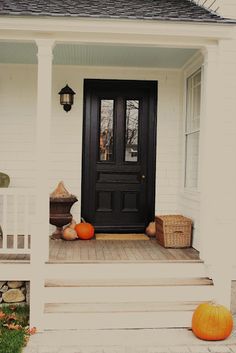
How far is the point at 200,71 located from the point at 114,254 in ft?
8.77

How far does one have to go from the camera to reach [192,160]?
673cm

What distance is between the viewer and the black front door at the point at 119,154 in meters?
7.24

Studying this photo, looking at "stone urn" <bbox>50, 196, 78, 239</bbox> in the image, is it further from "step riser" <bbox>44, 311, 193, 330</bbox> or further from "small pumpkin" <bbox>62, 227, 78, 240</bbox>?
"step riser" <bbox>44, 311, 193, 330</bbox>

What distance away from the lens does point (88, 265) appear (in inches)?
207

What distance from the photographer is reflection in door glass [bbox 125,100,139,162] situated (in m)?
7.33

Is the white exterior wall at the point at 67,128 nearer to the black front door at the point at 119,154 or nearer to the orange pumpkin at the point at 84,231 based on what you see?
the black front door at the point at 119,154

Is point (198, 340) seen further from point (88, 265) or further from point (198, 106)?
point (198, 106)

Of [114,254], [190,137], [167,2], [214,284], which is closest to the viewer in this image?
[214,284]

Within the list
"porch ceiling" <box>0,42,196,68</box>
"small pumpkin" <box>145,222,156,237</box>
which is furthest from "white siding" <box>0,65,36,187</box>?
"small pumpkin" <box>145,222,156,237</box>

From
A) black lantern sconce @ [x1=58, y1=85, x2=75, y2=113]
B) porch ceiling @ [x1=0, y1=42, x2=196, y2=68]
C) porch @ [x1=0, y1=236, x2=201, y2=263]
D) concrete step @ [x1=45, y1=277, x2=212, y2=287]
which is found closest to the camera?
concrete step @ [x1=45, y1=277, x2=212, y2=287]

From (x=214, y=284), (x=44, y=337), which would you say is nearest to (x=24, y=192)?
(x=44, y=337)

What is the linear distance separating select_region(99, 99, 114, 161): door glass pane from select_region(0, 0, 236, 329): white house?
0.6 inches

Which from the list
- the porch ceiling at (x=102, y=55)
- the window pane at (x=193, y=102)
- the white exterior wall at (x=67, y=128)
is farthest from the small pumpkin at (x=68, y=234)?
the porch ceiling at (x=102, y=55)

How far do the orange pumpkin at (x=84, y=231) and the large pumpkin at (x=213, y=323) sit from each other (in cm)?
252
